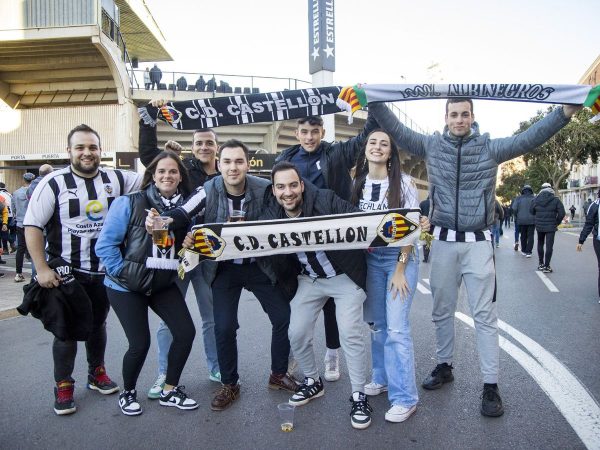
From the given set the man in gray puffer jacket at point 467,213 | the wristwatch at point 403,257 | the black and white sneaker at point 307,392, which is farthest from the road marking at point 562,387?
the black and white sneaker at point 307,392

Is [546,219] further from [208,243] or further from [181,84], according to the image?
[181,84]

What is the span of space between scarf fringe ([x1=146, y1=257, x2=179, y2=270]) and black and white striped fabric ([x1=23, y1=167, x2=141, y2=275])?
2.06 ft

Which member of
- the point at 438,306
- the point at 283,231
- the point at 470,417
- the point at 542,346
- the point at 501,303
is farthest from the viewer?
the point at 501,303

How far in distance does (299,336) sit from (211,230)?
1.05 metres

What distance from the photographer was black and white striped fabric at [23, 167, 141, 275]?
12.5 feet

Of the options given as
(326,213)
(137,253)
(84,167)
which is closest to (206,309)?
(137,253)

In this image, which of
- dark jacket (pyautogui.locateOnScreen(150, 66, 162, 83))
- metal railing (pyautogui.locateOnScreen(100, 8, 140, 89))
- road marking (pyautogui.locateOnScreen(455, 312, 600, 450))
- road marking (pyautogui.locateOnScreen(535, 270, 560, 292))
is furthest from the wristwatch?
dark jacket (pyautogui.locateOnScreen(150, 66, 162, 83))

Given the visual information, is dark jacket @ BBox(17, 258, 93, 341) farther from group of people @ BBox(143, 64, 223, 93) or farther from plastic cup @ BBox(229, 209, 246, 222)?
group of people @ BBox(143, 64, 223, 93)

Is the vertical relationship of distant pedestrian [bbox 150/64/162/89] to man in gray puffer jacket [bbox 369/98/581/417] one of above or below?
above

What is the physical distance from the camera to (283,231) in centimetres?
367

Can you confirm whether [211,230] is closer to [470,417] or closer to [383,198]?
[383,198]

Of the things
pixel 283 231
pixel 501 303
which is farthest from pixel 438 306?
pixel 501 303

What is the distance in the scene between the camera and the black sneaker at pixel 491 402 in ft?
11.2

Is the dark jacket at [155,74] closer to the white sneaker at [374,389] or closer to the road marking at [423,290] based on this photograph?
the road marking at [423,290]
